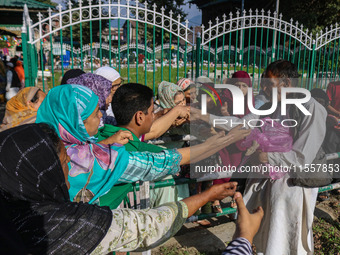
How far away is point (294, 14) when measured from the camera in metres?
19.0

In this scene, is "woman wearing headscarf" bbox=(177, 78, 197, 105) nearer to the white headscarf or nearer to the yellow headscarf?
the white headscarf

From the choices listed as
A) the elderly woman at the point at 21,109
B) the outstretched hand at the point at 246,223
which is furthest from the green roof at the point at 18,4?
the outstretched hand at the point at 246,223

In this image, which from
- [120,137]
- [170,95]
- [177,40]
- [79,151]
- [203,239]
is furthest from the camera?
[177,40]

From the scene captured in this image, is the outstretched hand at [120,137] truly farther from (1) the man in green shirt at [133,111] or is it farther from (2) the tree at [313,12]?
(2) the tree at [313,12]

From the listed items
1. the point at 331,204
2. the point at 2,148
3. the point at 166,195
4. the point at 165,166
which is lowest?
the point at 331,204

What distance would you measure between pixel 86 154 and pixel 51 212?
17.6 inches

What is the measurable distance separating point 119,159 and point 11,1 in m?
15.1

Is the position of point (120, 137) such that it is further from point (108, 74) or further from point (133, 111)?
point (108, 74)

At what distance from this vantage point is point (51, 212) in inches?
47.3

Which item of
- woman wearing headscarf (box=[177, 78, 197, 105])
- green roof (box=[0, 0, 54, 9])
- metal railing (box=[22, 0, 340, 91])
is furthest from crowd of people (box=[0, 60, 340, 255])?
green roof (box=[0, 0, 54, 9])

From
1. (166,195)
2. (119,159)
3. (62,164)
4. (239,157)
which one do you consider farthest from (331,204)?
(62,164)

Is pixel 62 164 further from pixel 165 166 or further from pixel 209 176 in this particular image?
pixel 209 176

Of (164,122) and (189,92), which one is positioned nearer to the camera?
(164,122)

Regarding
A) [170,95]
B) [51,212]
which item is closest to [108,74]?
[170,95]
